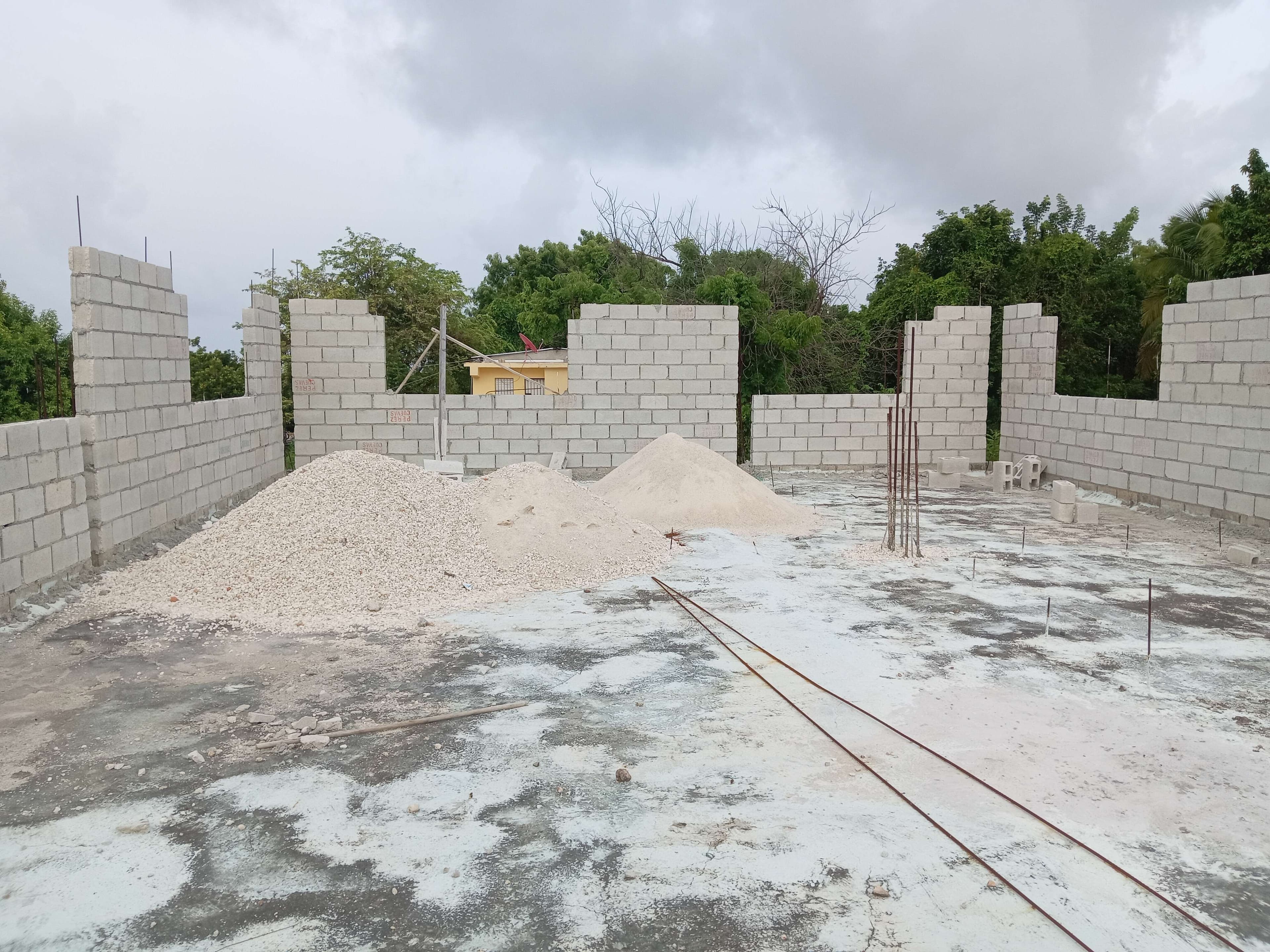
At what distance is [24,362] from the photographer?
22234 mm

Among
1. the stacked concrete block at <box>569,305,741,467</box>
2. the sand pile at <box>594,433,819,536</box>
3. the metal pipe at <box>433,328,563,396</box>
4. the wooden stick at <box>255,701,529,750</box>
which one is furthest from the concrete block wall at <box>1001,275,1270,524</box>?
the wooden stick at <box>255,701,529,750</box>

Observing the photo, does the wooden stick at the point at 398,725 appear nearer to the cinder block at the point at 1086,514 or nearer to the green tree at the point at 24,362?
the cinder block at the point at 1086,514

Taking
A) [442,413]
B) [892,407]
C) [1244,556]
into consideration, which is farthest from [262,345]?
[1244,556]

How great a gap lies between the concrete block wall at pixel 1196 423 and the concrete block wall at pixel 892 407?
1.48 meters

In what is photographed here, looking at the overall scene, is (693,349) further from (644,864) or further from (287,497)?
(644,864)

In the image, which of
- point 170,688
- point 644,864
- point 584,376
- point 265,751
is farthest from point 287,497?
point 584,376

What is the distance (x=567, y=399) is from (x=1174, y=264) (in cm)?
1608

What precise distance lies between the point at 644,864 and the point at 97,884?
185 cm

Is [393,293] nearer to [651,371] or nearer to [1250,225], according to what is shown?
[651,371]

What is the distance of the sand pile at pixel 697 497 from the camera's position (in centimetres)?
1009

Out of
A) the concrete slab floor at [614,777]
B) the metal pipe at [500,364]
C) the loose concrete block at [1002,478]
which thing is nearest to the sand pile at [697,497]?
the metal pipe at [500,364]

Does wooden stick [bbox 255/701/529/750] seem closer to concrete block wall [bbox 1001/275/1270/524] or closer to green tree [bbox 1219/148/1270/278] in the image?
concrete block wall [bbox 1001/275/1270/524]

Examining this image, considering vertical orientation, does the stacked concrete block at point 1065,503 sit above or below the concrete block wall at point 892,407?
below

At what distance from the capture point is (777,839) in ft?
11.5
